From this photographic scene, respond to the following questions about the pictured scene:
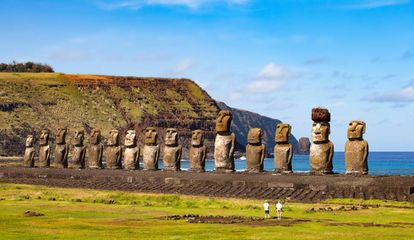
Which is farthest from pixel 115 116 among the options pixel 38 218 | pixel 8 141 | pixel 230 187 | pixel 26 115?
pixel 38 218

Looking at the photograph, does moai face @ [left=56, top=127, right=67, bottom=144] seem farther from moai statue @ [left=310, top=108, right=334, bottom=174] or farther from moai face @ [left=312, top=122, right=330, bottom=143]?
moai face @ [left=312, top=122, right=330, bottom=143]

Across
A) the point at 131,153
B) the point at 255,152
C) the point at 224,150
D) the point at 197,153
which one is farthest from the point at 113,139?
the point at 255,152

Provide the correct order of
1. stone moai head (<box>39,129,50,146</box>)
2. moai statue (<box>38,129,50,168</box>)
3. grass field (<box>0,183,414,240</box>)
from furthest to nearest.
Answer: stone moai head (<box>39,129,50,146</box>)
moai statue (<box>38,129,50,168</box>)
grass field (<box>0,183,414,240</box>)

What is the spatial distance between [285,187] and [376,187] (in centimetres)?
370

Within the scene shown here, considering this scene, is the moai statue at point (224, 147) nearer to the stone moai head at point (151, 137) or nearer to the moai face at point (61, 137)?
the stone moai head at point (151, 137)

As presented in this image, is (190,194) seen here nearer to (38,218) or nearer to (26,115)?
(38,218)

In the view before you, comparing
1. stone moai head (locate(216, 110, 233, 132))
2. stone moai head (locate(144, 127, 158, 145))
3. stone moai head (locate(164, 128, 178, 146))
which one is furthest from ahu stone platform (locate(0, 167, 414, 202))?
stone moai head (locate(216, 110, 233, 132))

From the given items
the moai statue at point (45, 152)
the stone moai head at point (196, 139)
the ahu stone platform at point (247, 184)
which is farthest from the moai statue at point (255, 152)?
the moai statue at point (45, 152)

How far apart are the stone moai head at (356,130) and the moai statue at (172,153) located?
9.63 m

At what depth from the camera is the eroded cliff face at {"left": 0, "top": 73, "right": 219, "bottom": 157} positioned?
12780 centimetres

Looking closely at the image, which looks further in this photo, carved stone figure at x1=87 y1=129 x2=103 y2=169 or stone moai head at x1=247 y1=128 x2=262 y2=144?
carved stone figure at x1=87 y1=129 x2=103 y2=169

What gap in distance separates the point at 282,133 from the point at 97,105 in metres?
118

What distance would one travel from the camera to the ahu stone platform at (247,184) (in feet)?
88.7

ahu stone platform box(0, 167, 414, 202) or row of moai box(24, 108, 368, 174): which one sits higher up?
row of moai box(24, 108, 368, 174)
